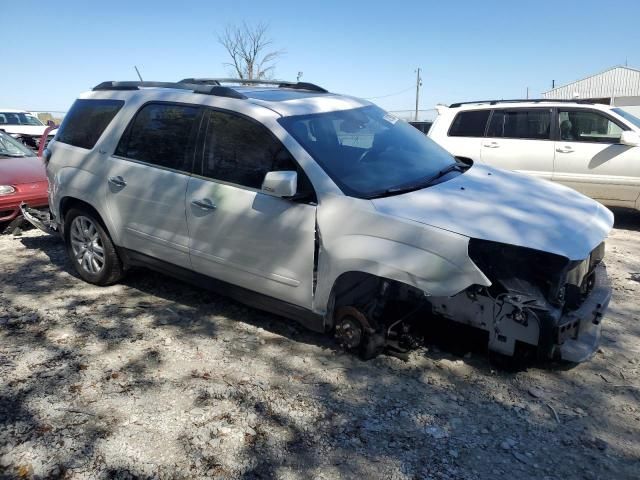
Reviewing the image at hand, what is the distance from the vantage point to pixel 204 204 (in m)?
3.82

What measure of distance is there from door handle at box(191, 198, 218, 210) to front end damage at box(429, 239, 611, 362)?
5.76 feet

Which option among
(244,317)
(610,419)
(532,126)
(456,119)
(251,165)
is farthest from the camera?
(456,119)

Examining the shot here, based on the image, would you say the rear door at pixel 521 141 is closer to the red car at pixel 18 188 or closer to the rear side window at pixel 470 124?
the rear side window at pixel 470 124

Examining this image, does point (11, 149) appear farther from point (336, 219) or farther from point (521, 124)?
point (521, 124)

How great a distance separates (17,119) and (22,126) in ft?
2.31

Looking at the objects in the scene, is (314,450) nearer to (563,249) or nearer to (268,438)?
(268,438)

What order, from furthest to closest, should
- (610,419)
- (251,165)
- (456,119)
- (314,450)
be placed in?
(456,119), (251,165), (610,419), (314,450)

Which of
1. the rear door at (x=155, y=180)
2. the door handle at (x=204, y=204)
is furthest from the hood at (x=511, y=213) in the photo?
the rear door at (x=155, y=180)

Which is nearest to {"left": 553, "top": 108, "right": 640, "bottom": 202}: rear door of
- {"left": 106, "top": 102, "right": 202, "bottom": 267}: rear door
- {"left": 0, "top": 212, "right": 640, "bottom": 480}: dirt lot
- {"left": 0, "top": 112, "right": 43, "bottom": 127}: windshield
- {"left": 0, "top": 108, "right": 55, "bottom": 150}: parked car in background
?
{"left": 0, "top": 212, "right": 640, "bottom": 480}: dirt lot

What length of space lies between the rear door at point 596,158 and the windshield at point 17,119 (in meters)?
18.0

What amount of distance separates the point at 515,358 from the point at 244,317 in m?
2.14

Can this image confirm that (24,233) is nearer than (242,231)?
No

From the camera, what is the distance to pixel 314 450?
267 cm

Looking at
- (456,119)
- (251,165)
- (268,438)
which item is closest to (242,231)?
(251,165)
